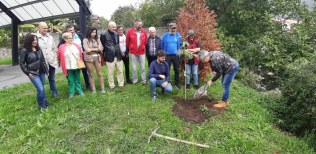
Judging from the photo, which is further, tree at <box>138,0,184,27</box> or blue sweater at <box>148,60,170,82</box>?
tree at <box>138,0,184,27</box>

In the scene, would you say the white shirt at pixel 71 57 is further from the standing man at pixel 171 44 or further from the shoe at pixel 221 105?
the shoe at pixel 221 105

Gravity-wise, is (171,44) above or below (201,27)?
below

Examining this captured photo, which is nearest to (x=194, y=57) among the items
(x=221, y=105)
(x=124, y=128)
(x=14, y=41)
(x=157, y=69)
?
(x=157, y=69)

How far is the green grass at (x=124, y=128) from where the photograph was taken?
17.9 ft

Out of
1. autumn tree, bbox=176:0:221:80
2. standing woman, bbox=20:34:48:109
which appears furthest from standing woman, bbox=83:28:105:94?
autumn tree, bbox=176:0:221:80

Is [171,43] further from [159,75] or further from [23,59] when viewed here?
[23,59]

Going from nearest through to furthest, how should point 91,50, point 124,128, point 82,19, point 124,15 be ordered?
point 124,128
point 91,50
point 82,19
point 124,15

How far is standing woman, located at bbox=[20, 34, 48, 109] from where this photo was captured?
6449 mm

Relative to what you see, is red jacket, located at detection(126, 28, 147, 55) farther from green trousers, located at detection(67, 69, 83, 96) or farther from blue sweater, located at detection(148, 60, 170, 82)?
green trousers, located at detection(67, 69, 83, 96)

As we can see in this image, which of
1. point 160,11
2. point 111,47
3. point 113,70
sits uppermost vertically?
point 160,11

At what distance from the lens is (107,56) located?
25.2ft

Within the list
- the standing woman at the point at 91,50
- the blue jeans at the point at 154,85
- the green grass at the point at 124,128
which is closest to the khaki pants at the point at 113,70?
the standing woman at the point at 91,50

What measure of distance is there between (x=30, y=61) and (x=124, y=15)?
88.9 feet

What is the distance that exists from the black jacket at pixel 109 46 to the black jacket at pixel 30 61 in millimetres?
1656
